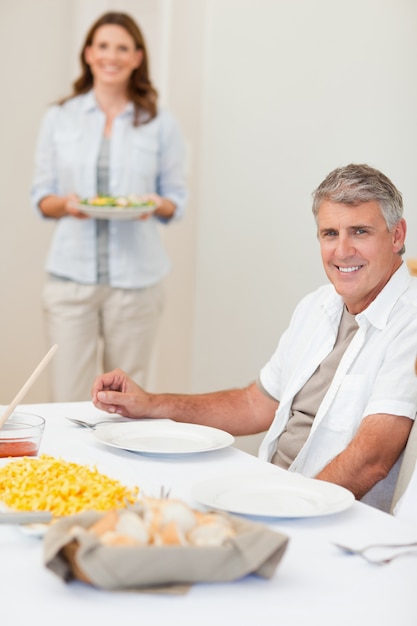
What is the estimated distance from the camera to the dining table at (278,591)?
1.06m

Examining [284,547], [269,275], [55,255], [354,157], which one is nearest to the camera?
[284,547]

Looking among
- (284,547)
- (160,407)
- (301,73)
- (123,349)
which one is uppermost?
(301,73)

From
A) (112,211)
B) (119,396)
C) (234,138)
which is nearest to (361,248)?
(119,396)

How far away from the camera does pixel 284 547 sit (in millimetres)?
1120

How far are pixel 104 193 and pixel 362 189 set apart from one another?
1960mm

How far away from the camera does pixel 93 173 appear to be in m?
3.89

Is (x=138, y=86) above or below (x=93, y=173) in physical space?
above

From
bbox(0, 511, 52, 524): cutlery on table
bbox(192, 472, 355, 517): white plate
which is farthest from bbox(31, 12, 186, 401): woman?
bbox(0, 511, 52, 524): cutlery on table

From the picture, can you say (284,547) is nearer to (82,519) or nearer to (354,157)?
(82,519)

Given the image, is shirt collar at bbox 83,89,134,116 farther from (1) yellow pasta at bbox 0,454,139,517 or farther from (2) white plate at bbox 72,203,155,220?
(1) yellow pasta at bbox 0,454,139,517

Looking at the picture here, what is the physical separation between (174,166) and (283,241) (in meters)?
0.56

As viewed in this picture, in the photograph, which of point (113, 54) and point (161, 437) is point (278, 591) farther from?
point (113, 54)

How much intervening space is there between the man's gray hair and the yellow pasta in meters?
0.92

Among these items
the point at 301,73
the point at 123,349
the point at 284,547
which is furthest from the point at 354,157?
the point at 284,547
